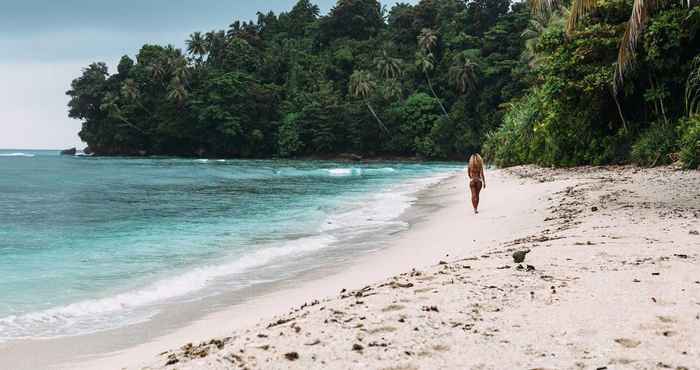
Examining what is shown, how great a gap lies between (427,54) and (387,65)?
19.1 ft

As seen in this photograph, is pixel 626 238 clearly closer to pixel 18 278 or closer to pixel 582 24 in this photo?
pixel 18 278

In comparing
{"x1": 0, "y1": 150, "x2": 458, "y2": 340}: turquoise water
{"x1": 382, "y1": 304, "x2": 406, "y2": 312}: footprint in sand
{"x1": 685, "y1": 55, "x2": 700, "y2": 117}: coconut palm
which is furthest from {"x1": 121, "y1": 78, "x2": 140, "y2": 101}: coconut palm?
{"x1": 382, "y1": 304, "x2": 406, "y2": 312}: footprint in sand

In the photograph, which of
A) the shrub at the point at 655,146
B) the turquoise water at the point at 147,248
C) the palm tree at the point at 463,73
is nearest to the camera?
the turquoise water at the point at 147,248

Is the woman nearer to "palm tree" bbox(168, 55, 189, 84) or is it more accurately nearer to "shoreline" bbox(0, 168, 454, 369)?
"shoreline" bbox(0, 168, 454, 369)

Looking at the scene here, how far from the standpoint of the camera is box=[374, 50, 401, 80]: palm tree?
7562 centimetres

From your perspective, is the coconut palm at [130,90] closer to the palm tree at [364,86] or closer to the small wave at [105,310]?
the palm tree at [364,86]

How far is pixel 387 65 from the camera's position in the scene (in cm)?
7562

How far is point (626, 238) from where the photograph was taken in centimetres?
583

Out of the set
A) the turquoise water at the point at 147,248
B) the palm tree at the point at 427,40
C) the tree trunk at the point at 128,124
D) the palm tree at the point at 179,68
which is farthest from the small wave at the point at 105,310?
the tree trunk at the point at 128,124

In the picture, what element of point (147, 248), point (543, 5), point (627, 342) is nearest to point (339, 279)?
point (627, 342)

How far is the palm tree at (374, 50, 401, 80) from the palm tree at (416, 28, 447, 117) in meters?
3.19

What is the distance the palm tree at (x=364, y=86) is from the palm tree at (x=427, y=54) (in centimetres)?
673

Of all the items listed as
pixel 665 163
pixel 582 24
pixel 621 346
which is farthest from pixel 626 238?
pixel 582 24

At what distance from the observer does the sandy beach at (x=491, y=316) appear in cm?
286
